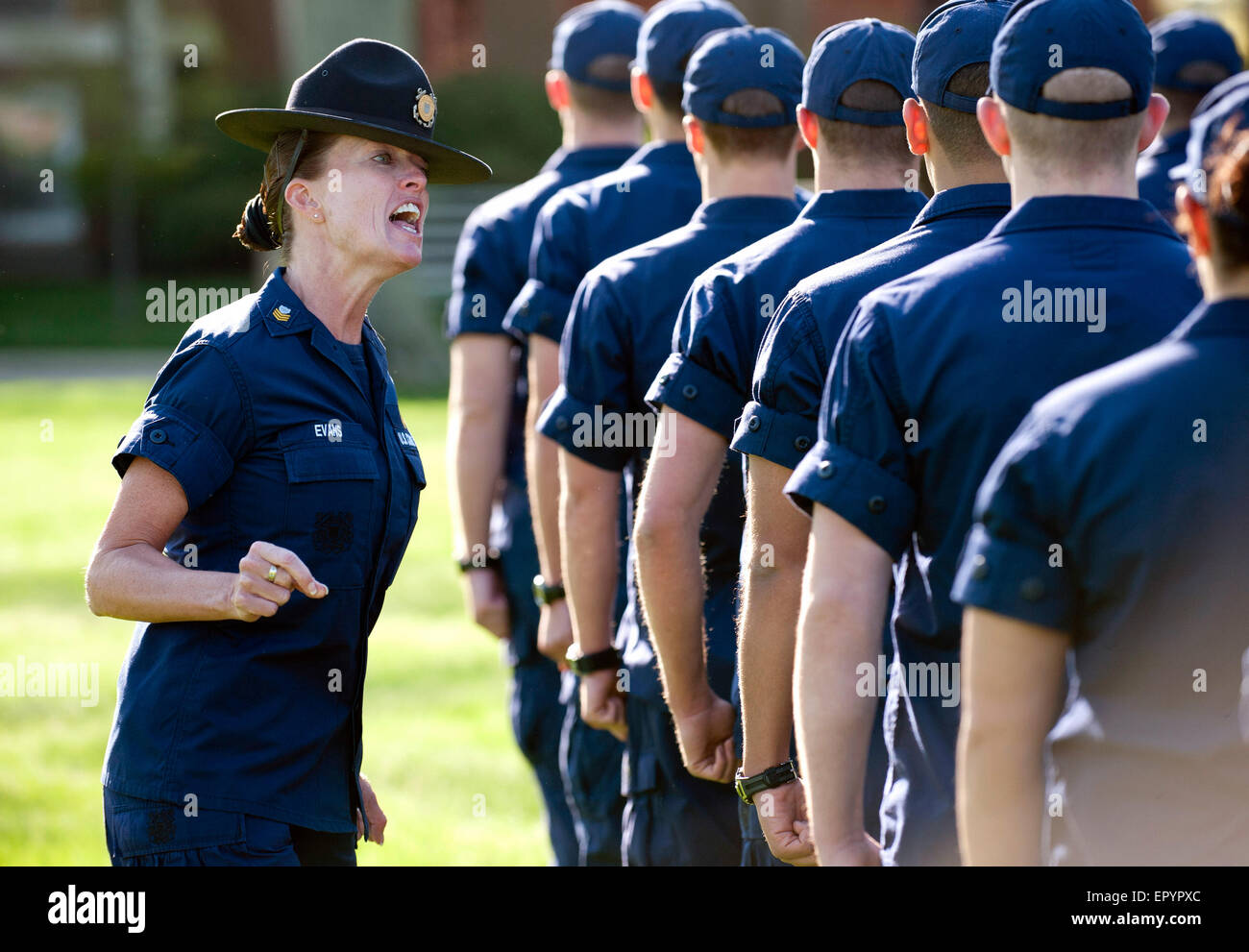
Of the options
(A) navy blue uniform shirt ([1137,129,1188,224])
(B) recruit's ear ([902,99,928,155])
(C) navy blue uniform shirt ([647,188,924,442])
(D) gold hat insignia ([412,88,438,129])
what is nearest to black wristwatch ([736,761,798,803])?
(C) navy blue uniform shirt ([647,188,924,442])

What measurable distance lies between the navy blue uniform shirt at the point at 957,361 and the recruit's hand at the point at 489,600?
305 cm

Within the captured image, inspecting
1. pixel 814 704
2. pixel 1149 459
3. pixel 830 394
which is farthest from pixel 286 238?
pixel 1149 459

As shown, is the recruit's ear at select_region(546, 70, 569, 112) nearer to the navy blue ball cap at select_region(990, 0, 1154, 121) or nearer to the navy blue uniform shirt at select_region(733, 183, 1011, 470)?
the navy blue uniform shirt at select_region(733, 183, 1011, 470)

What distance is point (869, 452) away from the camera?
2633 mm

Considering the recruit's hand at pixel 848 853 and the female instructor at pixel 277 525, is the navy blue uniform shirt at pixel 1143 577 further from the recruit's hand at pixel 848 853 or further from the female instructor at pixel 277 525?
the female instructor at pixel 277 525

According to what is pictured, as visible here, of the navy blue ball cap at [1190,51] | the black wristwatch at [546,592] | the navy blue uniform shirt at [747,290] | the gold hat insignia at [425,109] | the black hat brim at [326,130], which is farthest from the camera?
the navy blue ball cap at [1190,51]

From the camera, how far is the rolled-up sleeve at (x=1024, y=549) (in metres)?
2.12

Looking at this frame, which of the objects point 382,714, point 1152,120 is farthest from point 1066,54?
point 382,714

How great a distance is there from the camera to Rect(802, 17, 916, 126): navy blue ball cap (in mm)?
3414

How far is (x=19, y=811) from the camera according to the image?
6.40 metres

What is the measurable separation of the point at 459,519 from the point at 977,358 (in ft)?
11.1

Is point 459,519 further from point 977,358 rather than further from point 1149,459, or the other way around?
point 1149,459

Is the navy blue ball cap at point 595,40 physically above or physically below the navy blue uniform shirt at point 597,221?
above

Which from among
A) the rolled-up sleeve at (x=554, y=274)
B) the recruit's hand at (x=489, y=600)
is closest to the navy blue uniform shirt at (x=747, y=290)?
the rolled-up sleeve at (x=554, y=274)
